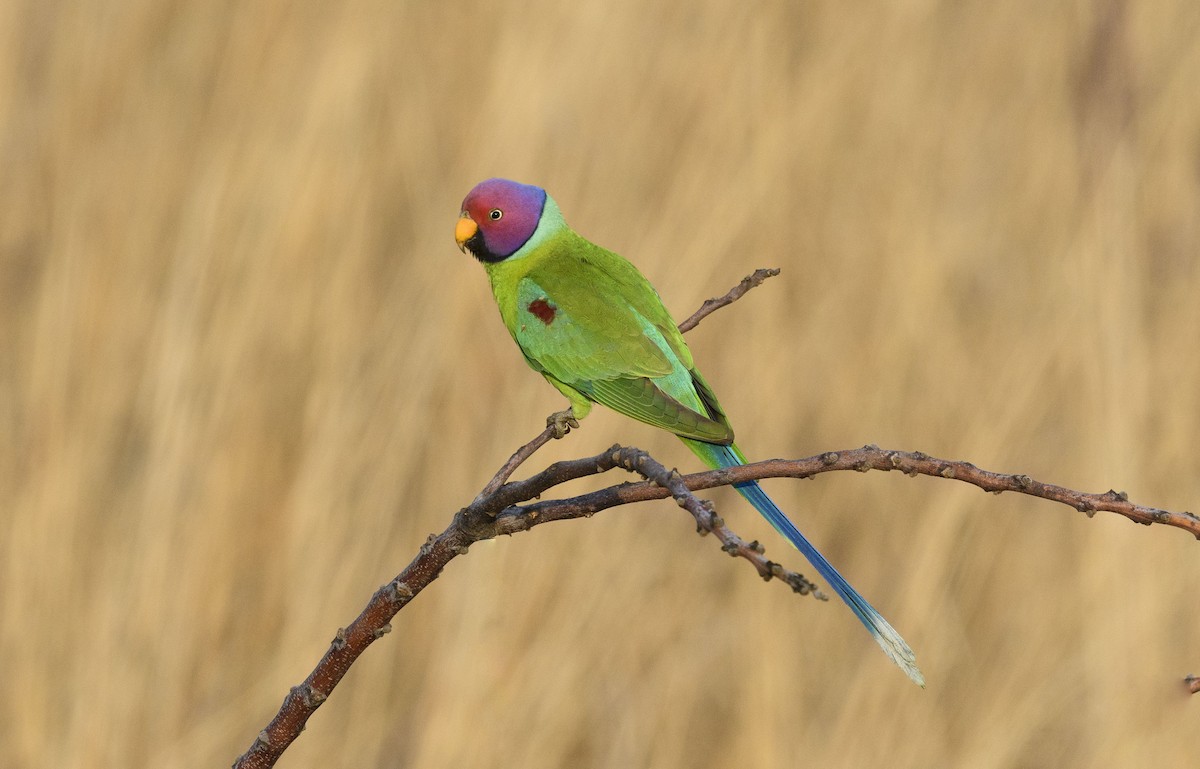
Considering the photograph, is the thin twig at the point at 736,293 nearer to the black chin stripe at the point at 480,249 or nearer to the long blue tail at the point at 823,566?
the long blue tail at the point at 823,566

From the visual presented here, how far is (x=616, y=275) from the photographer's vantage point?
1.75 m

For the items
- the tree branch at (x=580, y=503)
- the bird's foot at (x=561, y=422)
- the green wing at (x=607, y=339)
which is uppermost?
the green wing at (x=607, y=339)

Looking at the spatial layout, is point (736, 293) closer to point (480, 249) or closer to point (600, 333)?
point (600, 333)

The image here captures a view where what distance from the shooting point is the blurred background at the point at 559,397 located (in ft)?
7.97

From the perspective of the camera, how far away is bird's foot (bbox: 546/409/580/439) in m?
1.38

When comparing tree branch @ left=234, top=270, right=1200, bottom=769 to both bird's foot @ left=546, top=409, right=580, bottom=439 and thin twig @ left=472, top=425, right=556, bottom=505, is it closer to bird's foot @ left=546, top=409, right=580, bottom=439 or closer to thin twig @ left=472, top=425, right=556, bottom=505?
thin twig @ left=472, top=425, right=556, bottom=505

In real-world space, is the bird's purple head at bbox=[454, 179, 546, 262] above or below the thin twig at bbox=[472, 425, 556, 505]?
above

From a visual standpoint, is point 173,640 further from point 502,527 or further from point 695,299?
point 502,527

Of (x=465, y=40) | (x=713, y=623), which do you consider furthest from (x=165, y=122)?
(x=713, y=623)

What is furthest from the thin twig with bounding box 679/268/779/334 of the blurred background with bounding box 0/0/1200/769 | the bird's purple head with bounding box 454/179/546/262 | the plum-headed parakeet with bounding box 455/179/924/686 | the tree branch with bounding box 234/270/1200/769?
the blurred background with bounding box 0/0/1200/769

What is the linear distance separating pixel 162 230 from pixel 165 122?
24cm

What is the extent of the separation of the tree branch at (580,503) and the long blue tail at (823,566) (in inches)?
7.2

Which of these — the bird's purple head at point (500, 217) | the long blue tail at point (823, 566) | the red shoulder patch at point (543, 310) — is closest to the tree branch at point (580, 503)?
the long blue tail at point (823, 566)

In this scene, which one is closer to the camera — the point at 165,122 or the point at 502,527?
the point at 502,527
